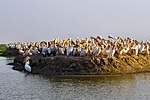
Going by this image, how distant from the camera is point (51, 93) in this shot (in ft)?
75.3

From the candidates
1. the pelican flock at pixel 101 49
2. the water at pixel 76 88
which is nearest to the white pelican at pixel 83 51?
the pelican flock at pixel 101 49

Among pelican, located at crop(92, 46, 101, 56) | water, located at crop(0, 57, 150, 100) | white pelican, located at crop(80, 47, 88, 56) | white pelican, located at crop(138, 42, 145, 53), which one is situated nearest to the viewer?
water, located at crop(0, 57, 150, 100)

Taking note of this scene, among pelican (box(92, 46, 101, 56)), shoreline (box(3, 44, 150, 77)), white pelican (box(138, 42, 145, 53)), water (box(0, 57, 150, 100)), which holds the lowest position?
water (box(0, 57, 150, 100))

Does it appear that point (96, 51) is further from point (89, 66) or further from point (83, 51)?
point (89, 66)

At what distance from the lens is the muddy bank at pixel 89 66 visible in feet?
101

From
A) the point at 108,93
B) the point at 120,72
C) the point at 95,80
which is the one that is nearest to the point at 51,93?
the point at 108,93

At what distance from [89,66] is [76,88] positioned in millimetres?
6902

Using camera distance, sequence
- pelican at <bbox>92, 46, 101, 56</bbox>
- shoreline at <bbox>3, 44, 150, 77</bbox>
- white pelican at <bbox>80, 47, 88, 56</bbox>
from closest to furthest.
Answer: shoreline at <bbox>3, 44, 150, 77</bbox>, pelican at <bbox>92, 46, 101, 56</bbox>, white pelican at <bbox>80, 47, 88, 56</bbox>

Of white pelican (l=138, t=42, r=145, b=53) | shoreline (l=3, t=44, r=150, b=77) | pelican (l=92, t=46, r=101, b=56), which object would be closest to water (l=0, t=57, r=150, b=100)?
shoreline (l=3, t=44, r=150, b=77)

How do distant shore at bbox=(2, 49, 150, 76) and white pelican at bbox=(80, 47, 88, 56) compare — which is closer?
distant shore at bbox=(2, 49, 150, 76)

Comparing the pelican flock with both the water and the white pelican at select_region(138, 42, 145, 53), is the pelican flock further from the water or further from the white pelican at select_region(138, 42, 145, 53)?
the water

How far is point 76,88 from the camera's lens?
78.8 ft

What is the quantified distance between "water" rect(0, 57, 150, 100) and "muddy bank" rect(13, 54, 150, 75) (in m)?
1.72

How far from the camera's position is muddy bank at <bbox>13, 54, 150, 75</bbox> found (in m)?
30.7
